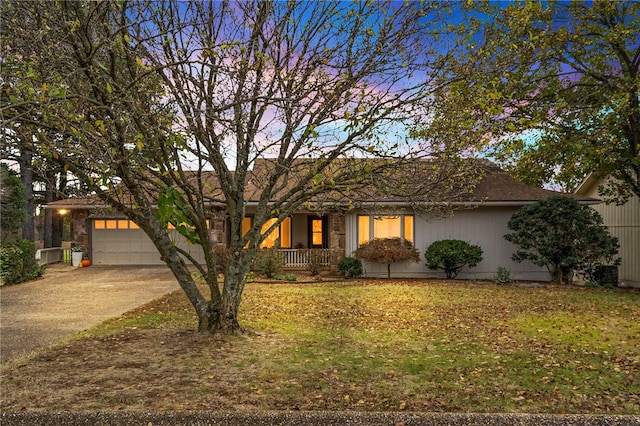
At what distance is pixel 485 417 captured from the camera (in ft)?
12.9

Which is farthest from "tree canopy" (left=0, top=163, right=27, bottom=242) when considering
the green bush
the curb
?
the curb

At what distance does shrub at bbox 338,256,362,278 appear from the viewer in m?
15.6

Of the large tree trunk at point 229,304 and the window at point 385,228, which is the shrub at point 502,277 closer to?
the window at point 385,228

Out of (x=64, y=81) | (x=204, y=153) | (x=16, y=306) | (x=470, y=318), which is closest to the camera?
(x=64, y=81)

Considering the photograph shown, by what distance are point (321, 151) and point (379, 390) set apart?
11.1 feet

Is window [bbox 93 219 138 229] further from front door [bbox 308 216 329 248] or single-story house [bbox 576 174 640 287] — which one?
single-story house [bbox 576 174 640 287]

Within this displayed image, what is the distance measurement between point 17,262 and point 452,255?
46.6 ft

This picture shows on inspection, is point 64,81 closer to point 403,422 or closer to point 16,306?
point 403,422

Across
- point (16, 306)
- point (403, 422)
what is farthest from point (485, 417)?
point (16, 306)

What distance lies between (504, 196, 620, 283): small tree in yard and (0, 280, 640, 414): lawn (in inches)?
175

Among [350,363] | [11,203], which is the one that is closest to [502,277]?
[350,363]

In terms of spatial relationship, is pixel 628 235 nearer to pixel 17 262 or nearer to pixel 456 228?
pixel 456 228

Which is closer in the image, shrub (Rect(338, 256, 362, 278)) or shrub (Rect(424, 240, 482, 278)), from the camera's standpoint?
shrub (Rect(424, 240, 482, 278))

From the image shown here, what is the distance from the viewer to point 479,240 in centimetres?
1606
